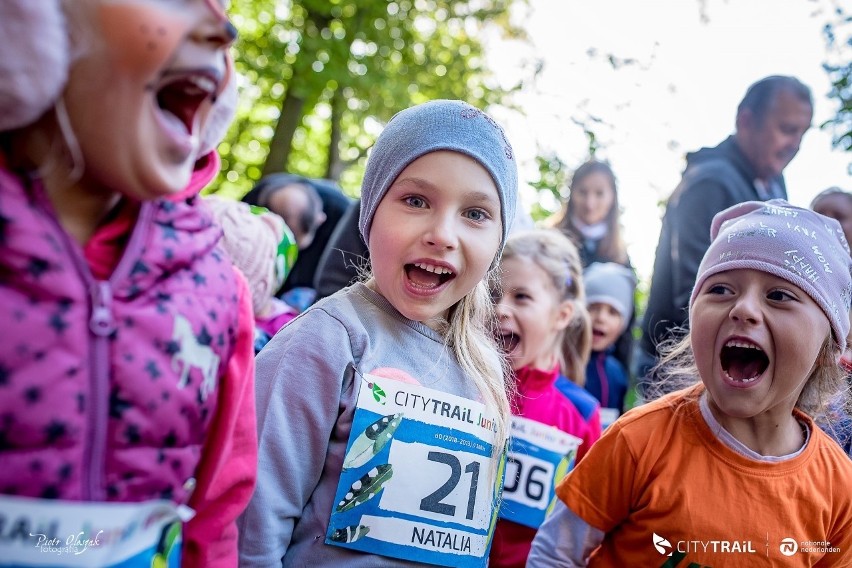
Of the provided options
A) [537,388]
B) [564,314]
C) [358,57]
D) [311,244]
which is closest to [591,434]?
[537,388]

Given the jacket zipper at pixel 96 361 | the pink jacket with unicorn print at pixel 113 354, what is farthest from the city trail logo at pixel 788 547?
the jacket zipper at pixel 96 361

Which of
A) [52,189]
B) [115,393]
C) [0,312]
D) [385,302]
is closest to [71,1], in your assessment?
[52,189]

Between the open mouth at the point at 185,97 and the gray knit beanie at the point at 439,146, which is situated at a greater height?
the gray knit beanie at the point at 439,146

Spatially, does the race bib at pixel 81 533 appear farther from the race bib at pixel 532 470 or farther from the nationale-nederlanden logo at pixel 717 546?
the race bib at pixel 532 470

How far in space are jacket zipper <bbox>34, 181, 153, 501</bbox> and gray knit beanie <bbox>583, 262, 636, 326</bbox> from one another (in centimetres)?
361

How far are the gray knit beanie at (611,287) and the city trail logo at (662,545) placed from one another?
2397 mm

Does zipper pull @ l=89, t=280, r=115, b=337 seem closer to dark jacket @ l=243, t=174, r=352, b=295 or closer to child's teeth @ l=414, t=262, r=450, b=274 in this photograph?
child's teeth @ l=414, t=262, r=450, b=274

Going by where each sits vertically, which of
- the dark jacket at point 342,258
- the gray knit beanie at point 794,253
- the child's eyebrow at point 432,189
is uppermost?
the dark jacket at point 342,258

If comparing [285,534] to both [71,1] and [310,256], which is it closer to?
[71,1]

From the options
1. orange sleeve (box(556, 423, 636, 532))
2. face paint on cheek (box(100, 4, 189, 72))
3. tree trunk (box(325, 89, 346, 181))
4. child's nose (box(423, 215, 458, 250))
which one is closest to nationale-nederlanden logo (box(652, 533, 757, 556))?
orange sleeve (box(556, 423, 636, 532))

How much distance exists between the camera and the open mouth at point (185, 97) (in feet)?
3.86

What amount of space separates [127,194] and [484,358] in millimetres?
1416

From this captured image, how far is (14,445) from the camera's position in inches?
40.7

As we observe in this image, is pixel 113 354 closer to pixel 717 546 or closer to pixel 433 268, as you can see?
pixel 433 268
